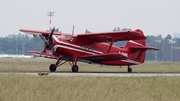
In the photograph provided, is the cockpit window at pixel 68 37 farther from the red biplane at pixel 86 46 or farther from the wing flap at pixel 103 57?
the wing flap at pixel 103 57

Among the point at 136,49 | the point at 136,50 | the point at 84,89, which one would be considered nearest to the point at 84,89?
the point at 84,89

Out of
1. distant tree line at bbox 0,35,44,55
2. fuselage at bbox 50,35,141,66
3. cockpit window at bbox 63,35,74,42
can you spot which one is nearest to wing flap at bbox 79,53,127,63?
fuselage at bbox 50,35,141,66

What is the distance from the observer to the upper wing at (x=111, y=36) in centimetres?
3431

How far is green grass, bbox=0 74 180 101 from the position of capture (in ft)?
66.1

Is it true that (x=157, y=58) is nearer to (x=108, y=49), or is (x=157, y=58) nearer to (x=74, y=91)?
(x=108, y=49)

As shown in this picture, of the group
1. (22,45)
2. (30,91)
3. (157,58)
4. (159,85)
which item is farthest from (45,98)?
(22,45)

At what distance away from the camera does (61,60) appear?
118ft

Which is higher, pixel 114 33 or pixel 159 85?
pixel 114 33

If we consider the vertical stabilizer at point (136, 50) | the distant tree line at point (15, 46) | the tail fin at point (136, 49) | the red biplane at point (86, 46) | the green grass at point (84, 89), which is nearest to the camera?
the green grass at point (84, 89)

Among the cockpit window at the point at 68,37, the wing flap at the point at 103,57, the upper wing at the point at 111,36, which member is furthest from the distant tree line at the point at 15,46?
the cockpit window at the point at 68,37

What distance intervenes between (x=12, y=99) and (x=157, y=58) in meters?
111

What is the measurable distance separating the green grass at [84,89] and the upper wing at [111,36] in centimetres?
949

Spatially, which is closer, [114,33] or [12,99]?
[12,99]

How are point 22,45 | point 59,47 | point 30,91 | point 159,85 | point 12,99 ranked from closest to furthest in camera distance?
point 12,99, point 30,91, point 159,85, point 59,47, point 22,45
